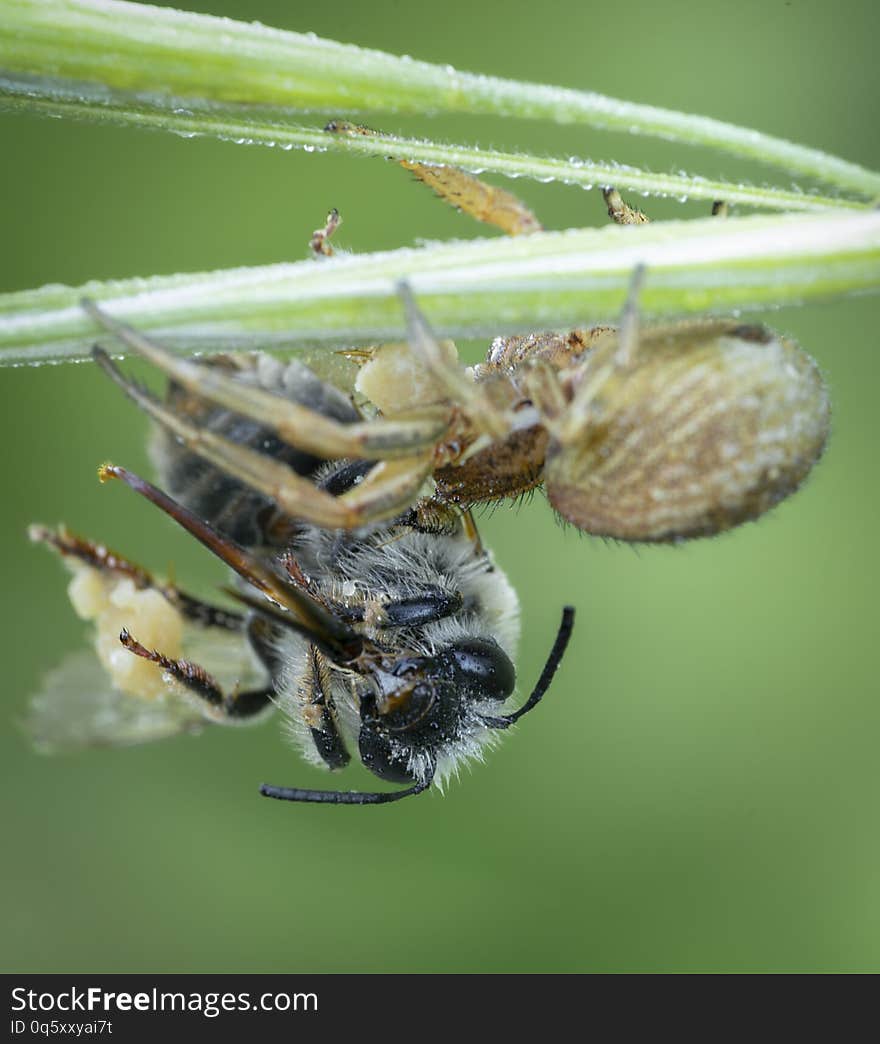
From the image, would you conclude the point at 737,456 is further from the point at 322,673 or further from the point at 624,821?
the point at 624,821

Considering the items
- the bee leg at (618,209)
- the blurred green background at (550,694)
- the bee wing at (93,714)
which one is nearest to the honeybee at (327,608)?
the bee wing at (93,714)

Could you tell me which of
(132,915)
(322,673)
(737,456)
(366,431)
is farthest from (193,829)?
(737,456)

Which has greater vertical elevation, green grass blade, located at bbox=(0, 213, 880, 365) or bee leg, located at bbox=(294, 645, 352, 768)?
green grass blade, located at bbox=(0, 213, 880, 365)

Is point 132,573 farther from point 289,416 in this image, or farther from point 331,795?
point 289,416

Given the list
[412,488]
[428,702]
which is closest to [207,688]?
[428,702]

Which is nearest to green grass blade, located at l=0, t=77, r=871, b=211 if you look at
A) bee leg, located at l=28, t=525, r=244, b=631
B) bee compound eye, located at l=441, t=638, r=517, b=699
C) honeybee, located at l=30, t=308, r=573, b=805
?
honeybee, located at l=30, t=308, r=573, b=805

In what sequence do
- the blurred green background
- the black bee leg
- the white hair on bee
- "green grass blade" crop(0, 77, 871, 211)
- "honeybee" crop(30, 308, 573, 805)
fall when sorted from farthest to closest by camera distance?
the blurred green background < the black bee leg < the white hair on bee < "honeybee" crop(30, 308, 573, 805) < "green grass blade" crop(0, 77, 871, 211)

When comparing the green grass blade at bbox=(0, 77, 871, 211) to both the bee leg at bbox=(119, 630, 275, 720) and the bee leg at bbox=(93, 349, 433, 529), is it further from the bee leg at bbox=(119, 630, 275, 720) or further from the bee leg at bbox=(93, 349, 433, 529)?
the bee leg at bbox=(119, 630, 275, 720)
